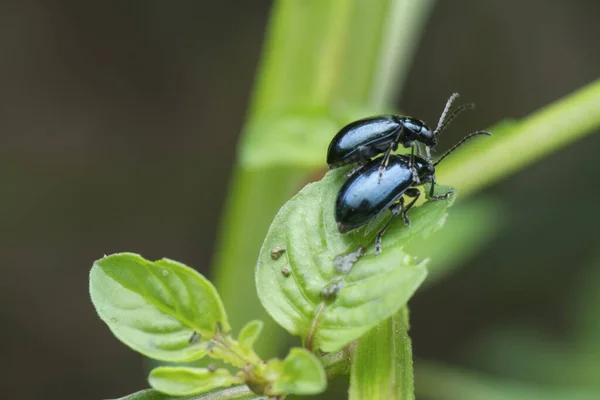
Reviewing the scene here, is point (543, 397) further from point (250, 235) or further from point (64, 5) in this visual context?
point (64, 5)

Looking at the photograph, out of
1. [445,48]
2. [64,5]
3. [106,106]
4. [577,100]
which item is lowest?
[577,100]

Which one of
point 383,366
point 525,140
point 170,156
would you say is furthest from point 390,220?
point 170,156

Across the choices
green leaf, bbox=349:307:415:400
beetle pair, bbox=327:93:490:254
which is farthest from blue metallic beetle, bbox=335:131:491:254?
green leaf, bbox=349:307:415:400

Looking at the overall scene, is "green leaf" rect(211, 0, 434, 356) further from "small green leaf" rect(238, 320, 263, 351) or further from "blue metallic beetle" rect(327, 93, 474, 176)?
"small green leaf" rect(238, 320, 263, 351)

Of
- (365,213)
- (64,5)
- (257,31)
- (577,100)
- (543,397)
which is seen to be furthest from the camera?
(257,31)

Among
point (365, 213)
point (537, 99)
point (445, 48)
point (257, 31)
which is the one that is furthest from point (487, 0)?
point (365, 213)

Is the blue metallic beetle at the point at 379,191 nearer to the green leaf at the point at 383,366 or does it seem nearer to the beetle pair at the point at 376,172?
the beetle pair at the point at 376,172
